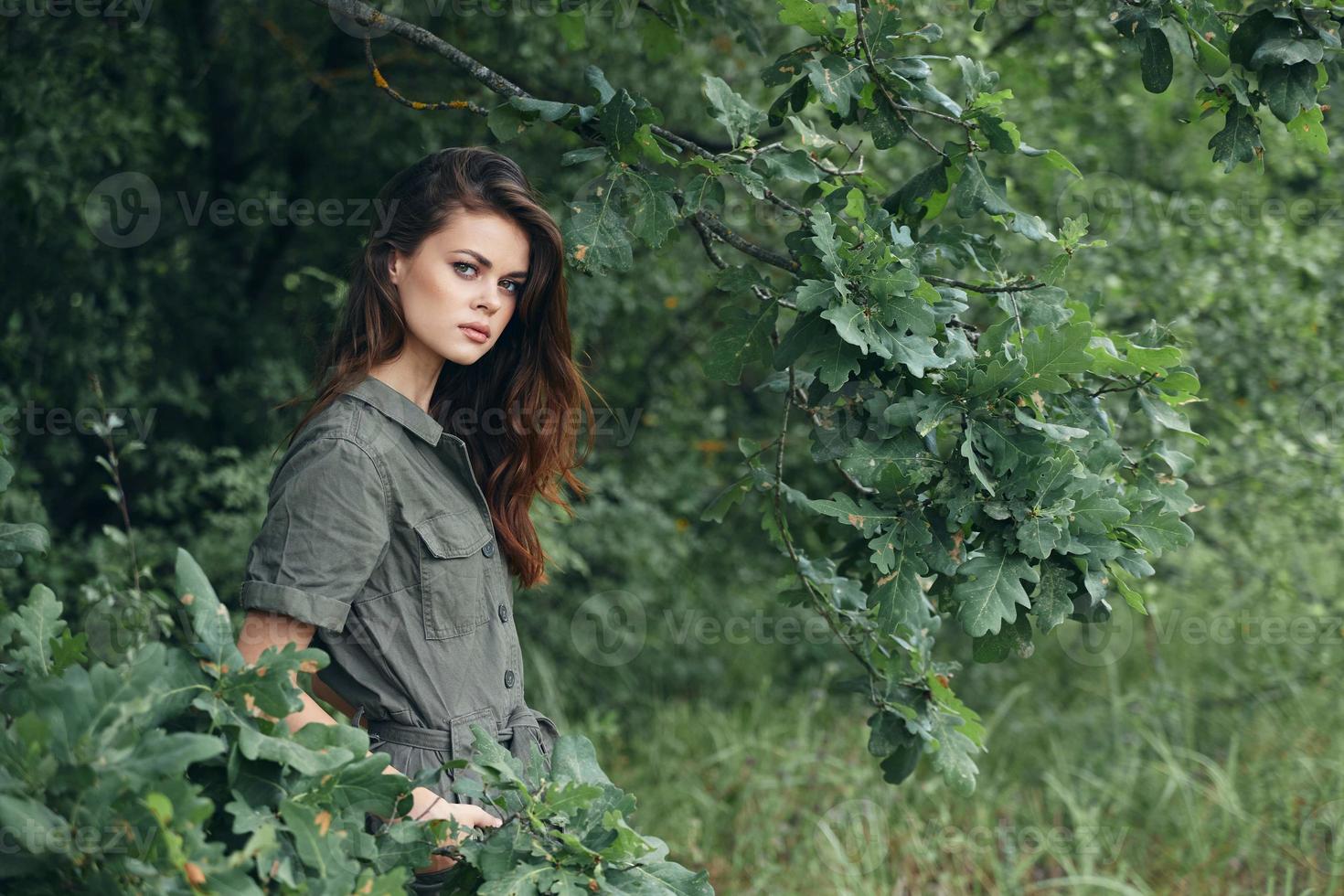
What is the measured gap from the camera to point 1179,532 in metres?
1.88

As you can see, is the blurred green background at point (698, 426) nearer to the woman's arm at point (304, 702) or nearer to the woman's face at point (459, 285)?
the woman's face at point (459, 285)

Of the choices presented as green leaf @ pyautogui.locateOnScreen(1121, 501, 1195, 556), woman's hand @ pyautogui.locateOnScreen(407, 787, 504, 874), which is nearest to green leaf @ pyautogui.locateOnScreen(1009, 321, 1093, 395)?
green leaf @ pyautogui.locateOnScreen(1121, 501, 1195, 556)

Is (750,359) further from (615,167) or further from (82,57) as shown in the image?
(82,57)

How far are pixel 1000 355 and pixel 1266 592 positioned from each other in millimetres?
3885

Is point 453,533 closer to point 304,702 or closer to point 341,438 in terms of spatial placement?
point 341,438

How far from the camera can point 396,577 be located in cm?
183

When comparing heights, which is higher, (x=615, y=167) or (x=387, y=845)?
(x=615, y=167)

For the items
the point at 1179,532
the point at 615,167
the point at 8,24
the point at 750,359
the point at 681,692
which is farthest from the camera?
the point at 681,692

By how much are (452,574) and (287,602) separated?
11.6 inches

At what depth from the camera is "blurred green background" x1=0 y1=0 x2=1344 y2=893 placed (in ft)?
12.9

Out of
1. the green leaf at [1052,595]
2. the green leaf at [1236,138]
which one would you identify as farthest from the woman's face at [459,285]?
the green leaf at [1236,138]

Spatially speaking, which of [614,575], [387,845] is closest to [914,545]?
[387,845]

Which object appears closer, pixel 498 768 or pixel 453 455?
pixel 498 768

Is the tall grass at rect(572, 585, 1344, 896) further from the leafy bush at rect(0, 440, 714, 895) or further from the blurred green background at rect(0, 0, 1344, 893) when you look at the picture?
the leafy bush at rect(0, 440, 714, 895)
